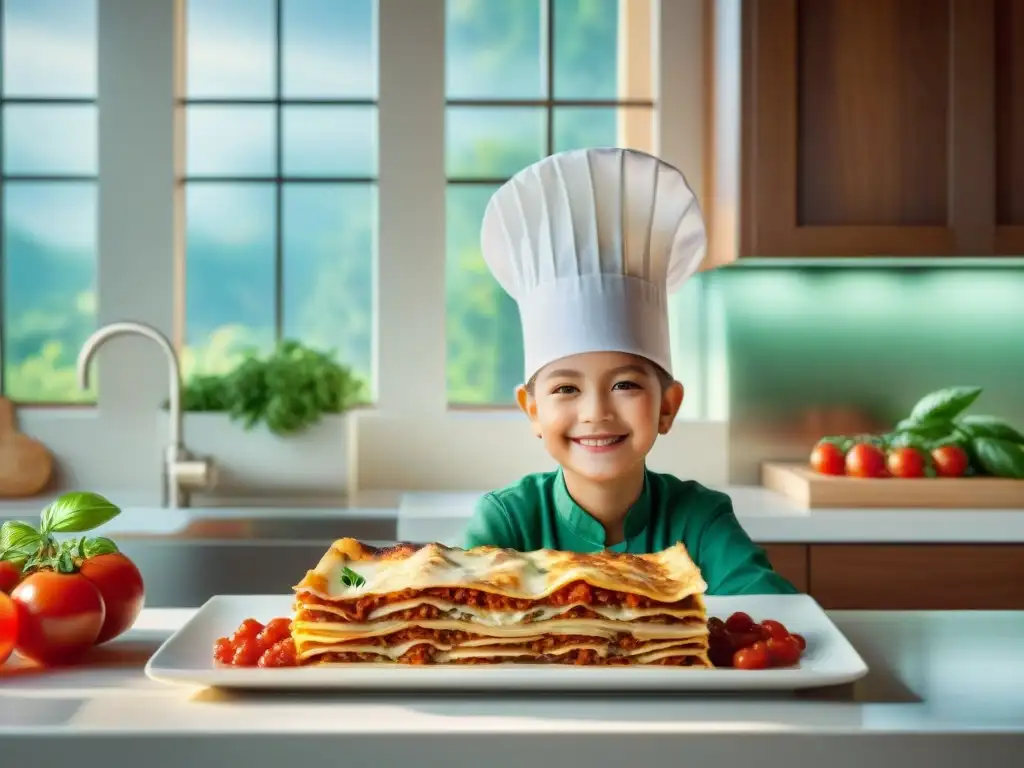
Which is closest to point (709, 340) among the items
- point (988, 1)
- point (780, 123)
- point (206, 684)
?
point (780, 123)

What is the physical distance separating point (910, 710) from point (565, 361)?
661 millimetres

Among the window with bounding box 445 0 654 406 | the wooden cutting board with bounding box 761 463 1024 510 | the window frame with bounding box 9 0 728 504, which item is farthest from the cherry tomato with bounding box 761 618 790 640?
the window with bounding box 445 0 654 406

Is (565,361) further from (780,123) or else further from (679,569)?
(780,123)

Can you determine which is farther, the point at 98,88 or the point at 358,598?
the point at 98,88

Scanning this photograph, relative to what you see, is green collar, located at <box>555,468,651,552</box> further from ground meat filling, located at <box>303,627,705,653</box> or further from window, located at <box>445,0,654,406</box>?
window, located at <box>445,0,654,406</box>

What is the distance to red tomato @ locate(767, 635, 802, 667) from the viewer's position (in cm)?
85

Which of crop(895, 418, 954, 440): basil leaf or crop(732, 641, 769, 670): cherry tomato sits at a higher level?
crop(895, 418, 954, 440): basil leaf

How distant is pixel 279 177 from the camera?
3057 millimetres

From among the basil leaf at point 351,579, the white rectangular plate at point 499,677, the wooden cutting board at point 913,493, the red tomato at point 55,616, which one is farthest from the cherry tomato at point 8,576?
the wooden cutting board at point 913,493

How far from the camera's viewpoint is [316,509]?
2.54 meters

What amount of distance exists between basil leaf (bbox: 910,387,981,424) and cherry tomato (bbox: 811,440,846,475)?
246mm

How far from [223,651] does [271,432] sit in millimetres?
1887

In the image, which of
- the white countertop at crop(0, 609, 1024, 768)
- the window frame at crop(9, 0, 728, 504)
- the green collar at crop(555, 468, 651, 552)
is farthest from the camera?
the window frame at crop(9, 0, 728, 504)

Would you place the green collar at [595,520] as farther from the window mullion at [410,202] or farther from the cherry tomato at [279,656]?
the window mullion at [410,202]
